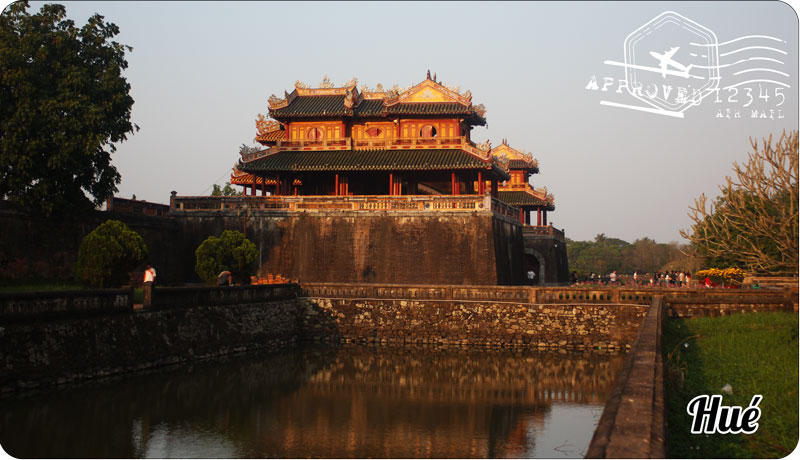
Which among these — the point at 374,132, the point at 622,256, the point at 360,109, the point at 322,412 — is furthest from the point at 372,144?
the point at 622,256

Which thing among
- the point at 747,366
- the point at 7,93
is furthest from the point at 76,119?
the point at 747,366

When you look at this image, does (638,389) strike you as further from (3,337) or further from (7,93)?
(7,93)

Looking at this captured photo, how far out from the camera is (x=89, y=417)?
13.8 metres

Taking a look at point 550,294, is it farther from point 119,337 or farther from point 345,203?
point 119,337

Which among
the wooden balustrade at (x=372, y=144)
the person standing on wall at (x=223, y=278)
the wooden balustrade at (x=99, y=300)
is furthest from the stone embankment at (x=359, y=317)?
the wooden balustrade at (x=372, y=144)

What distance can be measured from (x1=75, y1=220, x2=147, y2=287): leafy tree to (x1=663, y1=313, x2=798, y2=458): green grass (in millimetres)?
16418

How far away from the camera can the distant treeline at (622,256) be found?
309 feet

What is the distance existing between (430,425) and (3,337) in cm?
917

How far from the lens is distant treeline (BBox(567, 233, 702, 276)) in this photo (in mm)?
94262

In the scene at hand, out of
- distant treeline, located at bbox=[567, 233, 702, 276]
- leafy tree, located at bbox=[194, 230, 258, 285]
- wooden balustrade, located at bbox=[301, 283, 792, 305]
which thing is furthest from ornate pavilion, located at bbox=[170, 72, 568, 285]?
distant treeline, located at bbox=[567, 233, 702, 276]

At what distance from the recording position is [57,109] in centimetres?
2434

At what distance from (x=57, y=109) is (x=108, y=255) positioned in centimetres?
661

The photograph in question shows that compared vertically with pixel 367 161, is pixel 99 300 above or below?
below

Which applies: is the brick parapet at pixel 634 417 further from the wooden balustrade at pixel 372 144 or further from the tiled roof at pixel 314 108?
the tiled roof at pixel 314 108
